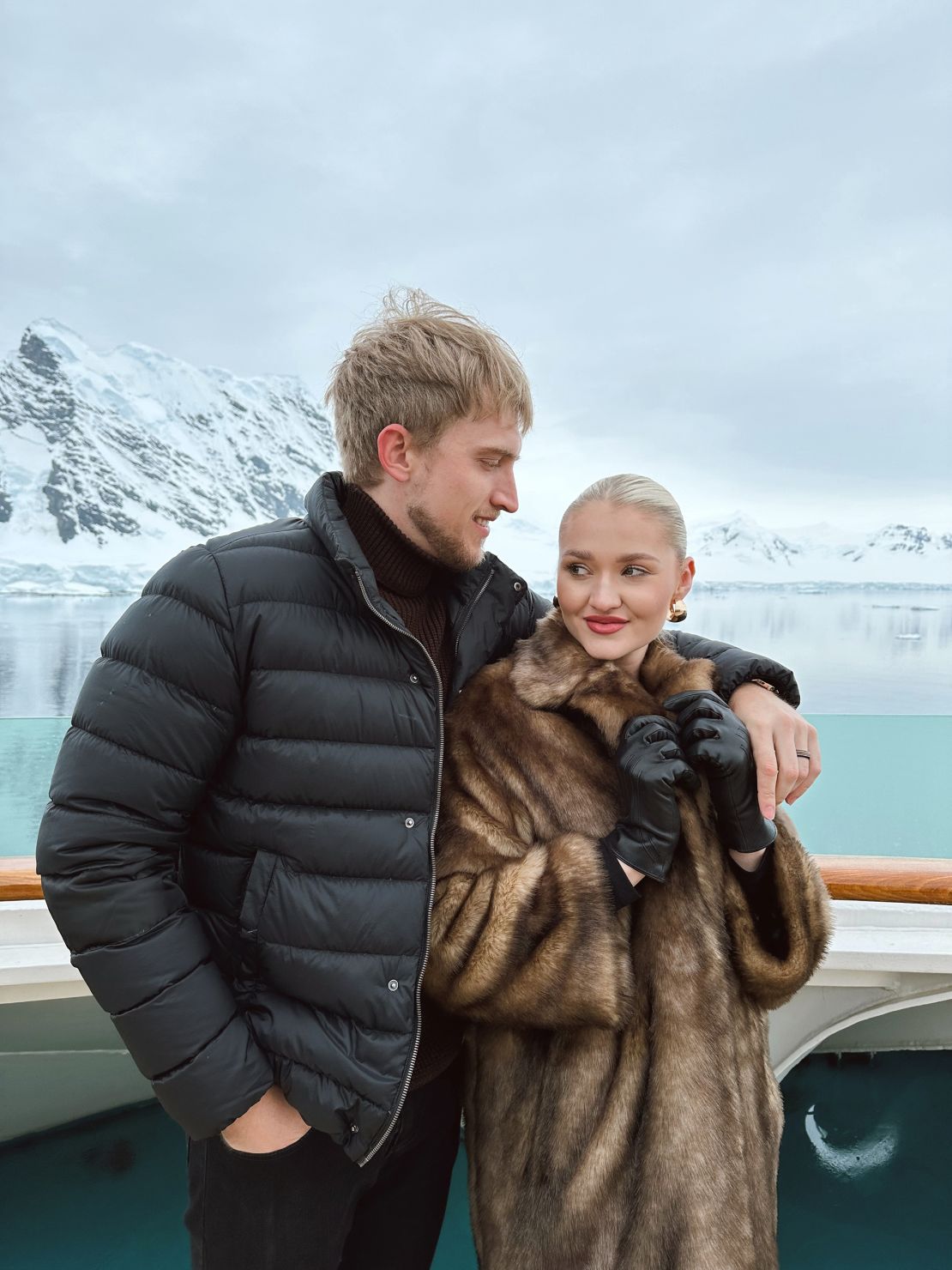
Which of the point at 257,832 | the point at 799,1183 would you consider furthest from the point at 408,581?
the point at 799,1183

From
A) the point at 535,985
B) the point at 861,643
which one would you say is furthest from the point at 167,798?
the point at 861,643

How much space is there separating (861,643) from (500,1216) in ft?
9.71

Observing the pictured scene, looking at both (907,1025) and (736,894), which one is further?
(907,1025)

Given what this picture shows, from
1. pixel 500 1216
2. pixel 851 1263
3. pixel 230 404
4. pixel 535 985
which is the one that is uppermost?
pixel 230 404

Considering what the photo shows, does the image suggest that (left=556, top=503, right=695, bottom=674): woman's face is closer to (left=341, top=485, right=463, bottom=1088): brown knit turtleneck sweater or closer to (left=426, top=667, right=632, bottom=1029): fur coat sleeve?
(left=341, top=485, right=463, bottom=1088): brown knit turtleneck sweater

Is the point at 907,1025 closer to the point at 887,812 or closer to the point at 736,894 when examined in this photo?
the point at 887,812

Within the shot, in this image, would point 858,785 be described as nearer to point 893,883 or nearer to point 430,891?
point 893,883

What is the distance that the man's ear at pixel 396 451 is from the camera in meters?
1.09

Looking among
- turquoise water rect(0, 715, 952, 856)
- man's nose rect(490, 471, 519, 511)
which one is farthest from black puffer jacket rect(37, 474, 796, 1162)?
turquoise water rect(0, 715, 952, 856)

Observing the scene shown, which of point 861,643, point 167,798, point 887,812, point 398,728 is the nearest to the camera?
point 167,798

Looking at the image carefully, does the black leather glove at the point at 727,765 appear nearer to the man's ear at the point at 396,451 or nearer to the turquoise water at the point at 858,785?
the man's ear at the point at 396,451

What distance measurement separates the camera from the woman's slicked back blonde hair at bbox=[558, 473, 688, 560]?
1146 mm

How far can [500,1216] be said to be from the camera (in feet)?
3.50

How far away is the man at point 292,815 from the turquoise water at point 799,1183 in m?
1.13
